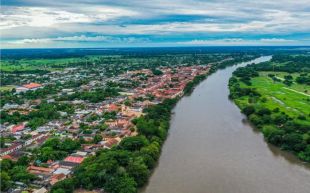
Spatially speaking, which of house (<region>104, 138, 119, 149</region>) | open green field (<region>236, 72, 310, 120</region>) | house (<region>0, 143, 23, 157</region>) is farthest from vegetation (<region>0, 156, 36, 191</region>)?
open green field (<region>236, 72, 310, 120</region>)

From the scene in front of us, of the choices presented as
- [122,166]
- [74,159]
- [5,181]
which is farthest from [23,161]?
[122,166]

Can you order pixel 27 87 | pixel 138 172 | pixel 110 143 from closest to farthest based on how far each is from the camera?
pixel 138 172
pixel 110 143
pixel 27 87

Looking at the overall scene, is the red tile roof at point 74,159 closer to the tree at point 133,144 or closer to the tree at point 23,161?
the tree at point 23,161

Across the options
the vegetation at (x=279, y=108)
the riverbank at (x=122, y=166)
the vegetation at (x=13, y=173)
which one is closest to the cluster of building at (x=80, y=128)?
the vegetation at (x=13, y=173)

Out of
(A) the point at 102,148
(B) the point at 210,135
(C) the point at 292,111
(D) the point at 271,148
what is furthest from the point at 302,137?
(A) the point at 102,148

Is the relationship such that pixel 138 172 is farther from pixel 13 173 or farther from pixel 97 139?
pixel 97 139

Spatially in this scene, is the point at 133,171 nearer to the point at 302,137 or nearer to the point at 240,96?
the point at 302,137

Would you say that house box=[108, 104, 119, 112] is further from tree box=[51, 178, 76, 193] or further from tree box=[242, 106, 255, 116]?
tree box=[51, 178, 76, 193]
